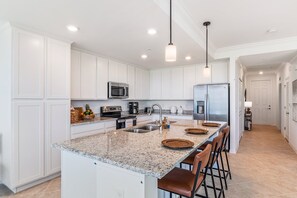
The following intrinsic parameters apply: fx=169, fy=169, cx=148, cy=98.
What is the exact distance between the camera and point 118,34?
271 centimetres

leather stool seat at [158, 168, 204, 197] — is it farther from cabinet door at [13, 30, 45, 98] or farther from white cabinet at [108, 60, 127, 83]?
white cabinet at [108, 60, 127, 83]

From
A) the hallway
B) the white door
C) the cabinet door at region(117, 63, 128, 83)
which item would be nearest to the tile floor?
the hallway

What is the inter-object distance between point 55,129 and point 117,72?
7.29 ft

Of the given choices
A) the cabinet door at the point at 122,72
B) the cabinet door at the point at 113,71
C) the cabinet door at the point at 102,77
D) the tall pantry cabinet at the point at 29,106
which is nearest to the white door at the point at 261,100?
the cabinet door at the point at 122,72

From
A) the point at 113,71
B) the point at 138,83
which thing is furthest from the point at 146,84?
the point at 113,71

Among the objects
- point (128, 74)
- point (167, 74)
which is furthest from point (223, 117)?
point (128, 74)

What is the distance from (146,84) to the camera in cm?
569

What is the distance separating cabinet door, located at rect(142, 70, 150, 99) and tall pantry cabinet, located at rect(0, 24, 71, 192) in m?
2.96

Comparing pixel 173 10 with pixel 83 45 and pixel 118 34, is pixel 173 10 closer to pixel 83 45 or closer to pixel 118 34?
pixel 118 34

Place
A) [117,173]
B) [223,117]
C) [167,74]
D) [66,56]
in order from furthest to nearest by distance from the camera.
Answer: [167,74] → [223,117] → [66,56] → [117,173]

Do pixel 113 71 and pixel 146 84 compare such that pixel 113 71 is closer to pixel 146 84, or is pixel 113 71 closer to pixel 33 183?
pixel 146 84

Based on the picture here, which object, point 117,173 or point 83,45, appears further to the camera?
point 83,45

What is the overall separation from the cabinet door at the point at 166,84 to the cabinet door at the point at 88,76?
2415mm

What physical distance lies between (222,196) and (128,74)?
3.66 metres
